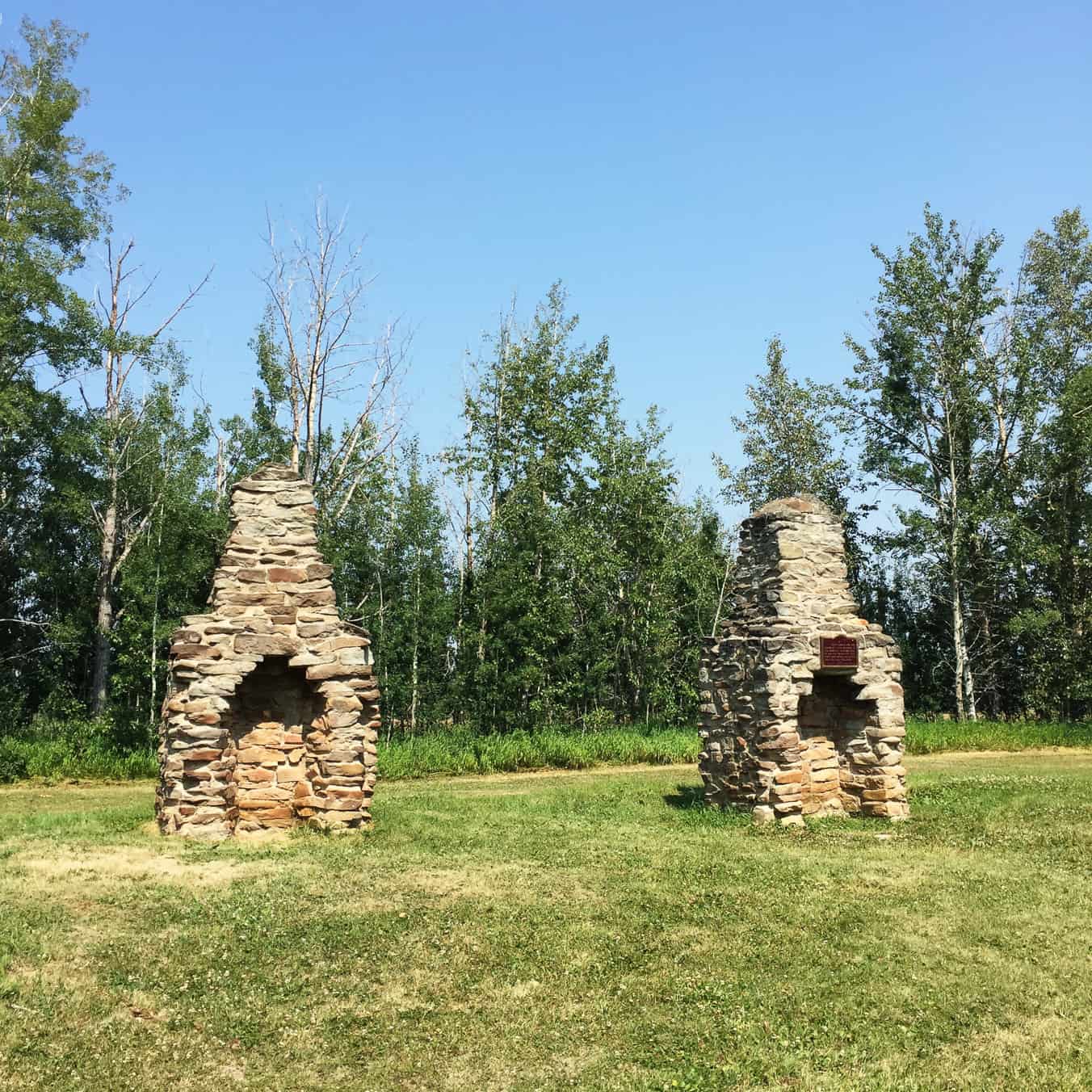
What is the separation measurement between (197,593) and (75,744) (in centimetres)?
412

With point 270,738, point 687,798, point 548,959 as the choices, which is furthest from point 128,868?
point 687,798

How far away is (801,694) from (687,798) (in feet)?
10.0

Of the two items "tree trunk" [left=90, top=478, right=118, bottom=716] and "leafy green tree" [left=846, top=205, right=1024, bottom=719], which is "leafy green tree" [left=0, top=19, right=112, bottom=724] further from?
"leafy green tree" [left=846, top=205, right=1024, bottom=719]

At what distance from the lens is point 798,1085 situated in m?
5.08

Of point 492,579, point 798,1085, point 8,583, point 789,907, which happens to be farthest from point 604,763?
point 8,583

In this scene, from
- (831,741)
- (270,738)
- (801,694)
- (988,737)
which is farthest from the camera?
(988,737)

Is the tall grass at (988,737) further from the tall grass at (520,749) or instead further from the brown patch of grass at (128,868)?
the brown patch of grass at (128,868)

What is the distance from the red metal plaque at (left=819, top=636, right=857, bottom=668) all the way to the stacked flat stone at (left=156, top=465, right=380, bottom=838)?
222 inches

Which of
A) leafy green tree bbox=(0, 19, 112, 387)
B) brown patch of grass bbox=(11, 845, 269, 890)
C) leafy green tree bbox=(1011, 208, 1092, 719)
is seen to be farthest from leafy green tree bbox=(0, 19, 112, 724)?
leafy green tree bbox=(1011, 208, 1092, 719)

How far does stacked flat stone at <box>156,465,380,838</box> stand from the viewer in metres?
10.3

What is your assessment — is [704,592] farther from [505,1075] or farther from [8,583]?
[505,1075]

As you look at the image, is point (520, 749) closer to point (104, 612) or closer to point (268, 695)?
point (268, 695)

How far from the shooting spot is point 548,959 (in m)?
6.80

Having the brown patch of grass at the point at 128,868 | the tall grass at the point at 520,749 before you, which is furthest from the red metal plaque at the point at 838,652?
the tall grass at the point at 520,749
